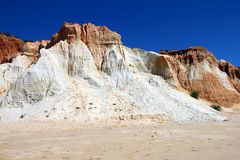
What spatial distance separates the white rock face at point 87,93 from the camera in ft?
72.4

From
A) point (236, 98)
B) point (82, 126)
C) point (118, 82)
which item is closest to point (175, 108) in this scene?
point (118, 82)

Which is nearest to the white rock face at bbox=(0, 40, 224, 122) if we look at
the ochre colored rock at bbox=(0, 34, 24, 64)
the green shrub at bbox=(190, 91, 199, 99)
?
the green shrub at bbox=(190, 91, 199, 99)

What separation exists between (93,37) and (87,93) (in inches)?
292

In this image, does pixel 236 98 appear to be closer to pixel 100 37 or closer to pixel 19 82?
pixel 100 37

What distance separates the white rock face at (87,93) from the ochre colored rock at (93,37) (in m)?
0.59

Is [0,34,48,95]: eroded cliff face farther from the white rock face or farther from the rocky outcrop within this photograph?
the rocky outcrop

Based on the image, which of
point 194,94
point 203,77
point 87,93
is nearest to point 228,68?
point 203,77

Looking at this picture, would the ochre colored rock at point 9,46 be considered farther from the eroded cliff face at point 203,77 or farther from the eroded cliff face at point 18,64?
the eroded cliff face at point 203,77

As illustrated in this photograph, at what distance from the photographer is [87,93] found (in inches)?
953

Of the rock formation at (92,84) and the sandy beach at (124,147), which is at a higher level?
the rock formation at (92,84)

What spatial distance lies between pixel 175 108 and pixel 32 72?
11.2 m

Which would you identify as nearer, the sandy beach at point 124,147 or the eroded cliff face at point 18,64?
the sandy beach at point 124,147

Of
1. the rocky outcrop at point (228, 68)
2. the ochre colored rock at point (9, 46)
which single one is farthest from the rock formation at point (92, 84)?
the rocky outcrop at point (228, 68)

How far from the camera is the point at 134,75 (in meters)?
28.9
